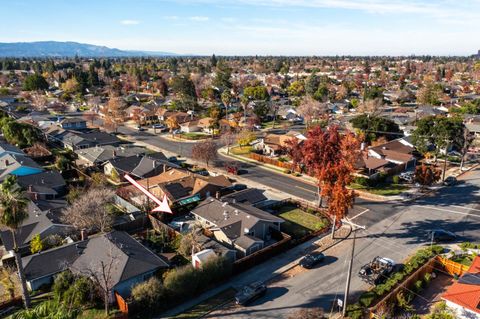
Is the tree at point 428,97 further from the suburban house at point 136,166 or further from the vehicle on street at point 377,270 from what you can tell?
the vehicle on street at point 377,270

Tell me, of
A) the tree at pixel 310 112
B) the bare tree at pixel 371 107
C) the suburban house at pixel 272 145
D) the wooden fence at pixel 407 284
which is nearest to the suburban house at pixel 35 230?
the wooden fence at pixel 407 284

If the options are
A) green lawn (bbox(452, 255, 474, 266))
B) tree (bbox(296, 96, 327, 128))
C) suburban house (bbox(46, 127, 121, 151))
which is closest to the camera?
green lawn (bbox(452, 255, 474, 266))

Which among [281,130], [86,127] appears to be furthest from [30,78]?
[281,130]

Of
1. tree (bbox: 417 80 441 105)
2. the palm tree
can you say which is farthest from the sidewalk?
tree (bbox: 417 80 441 105)

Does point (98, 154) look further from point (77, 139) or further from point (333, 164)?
point (333, 164)

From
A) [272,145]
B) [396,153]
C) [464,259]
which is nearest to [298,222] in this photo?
[464,259]

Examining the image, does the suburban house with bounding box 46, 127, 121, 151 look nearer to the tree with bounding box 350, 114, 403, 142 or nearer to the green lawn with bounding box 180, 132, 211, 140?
the green lawn with bounding box 180, 132, 211, 140
